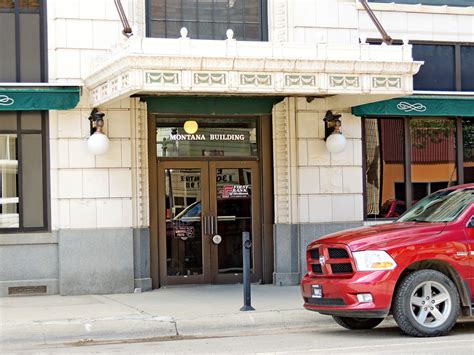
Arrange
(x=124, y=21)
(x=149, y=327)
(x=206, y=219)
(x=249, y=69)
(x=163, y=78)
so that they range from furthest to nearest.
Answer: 1. (x=206, y=219)
2. (x=124, y=21)
3. (x=249, y=69)
4. (x=163, y=78)
5. (x=149, y=327)

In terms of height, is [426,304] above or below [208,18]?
below

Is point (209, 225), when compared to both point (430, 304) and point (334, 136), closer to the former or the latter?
point (334, 136)

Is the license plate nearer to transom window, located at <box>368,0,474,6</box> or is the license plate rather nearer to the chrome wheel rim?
the chrome wheel rim

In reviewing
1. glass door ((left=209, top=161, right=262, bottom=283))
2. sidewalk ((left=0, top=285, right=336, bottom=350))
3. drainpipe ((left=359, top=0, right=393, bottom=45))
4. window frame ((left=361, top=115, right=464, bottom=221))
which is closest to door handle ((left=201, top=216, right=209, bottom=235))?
glass door ((left=209, top=161, right=262, bottom=283))

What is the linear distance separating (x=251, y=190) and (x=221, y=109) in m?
1.70

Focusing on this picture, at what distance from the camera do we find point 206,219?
15.6 metres

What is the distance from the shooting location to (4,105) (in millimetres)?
13875

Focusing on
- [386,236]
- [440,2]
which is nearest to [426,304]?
[386,236]

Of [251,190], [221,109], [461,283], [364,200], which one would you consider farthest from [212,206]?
[461,283]

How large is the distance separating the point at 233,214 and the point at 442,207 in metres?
5.44

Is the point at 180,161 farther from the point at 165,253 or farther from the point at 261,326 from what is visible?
the point at 261,326

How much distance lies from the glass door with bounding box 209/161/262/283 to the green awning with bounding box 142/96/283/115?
101 cm

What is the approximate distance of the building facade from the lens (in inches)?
562

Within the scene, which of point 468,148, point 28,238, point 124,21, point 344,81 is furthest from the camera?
point 468,148
